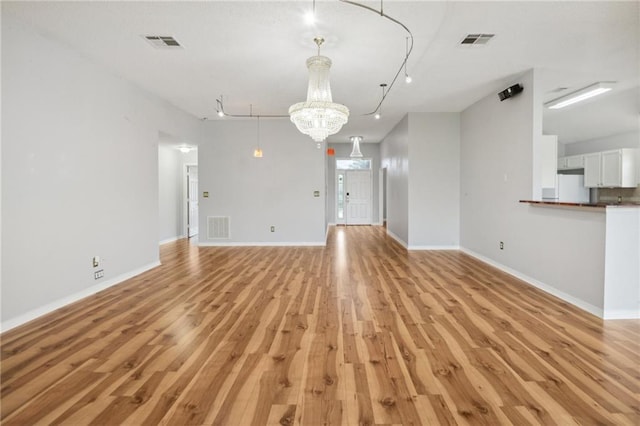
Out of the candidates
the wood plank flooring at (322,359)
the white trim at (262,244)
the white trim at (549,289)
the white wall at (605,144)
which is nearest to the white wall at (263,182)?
the white trim at (262,244)

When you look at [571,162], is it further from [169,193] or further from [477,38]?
[169,193]

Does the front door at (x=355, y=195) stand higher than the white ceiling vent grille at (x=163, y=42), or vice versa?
the white ceiling vent grille at (x=163, y=42)

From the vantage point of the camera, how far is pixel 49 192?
10.4 ft

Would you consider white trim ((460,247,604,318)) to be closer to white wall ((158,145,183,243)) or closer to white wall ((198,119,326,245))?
white wall ((198,119,326,245))

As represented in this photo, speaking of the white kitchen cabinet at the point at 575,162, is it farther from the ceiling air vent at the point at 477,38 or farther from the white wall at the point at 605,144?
the ceiling air vent at the point at 477,38

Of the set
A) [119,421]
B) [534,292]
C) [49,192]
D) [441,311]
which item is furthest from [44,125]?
[534,292]

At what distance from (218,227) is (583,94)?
765 cm

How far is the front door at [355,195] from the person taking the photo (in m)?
11.4

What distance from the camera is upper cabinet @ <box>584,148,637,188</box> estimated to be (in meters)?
6.01

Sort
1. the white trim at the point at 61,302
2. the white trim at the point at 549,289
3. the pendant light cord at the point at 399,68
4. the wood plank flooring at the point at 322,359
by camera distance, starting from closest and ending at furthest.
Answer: the wood plank flooring at the point at 322,359, the pendant light cord at the point at 399,68, the white trim at the point at 61,302, the white trim at the point at 549,289

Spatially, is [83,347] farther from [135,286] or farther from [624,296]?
[624,296]

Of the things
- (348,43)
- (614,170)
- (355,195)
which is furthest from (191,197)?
(614,170)

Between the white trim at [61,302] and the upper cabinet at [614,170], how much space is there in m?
9.16

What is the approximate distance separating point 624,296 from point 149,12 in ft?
Answer: 17.9
